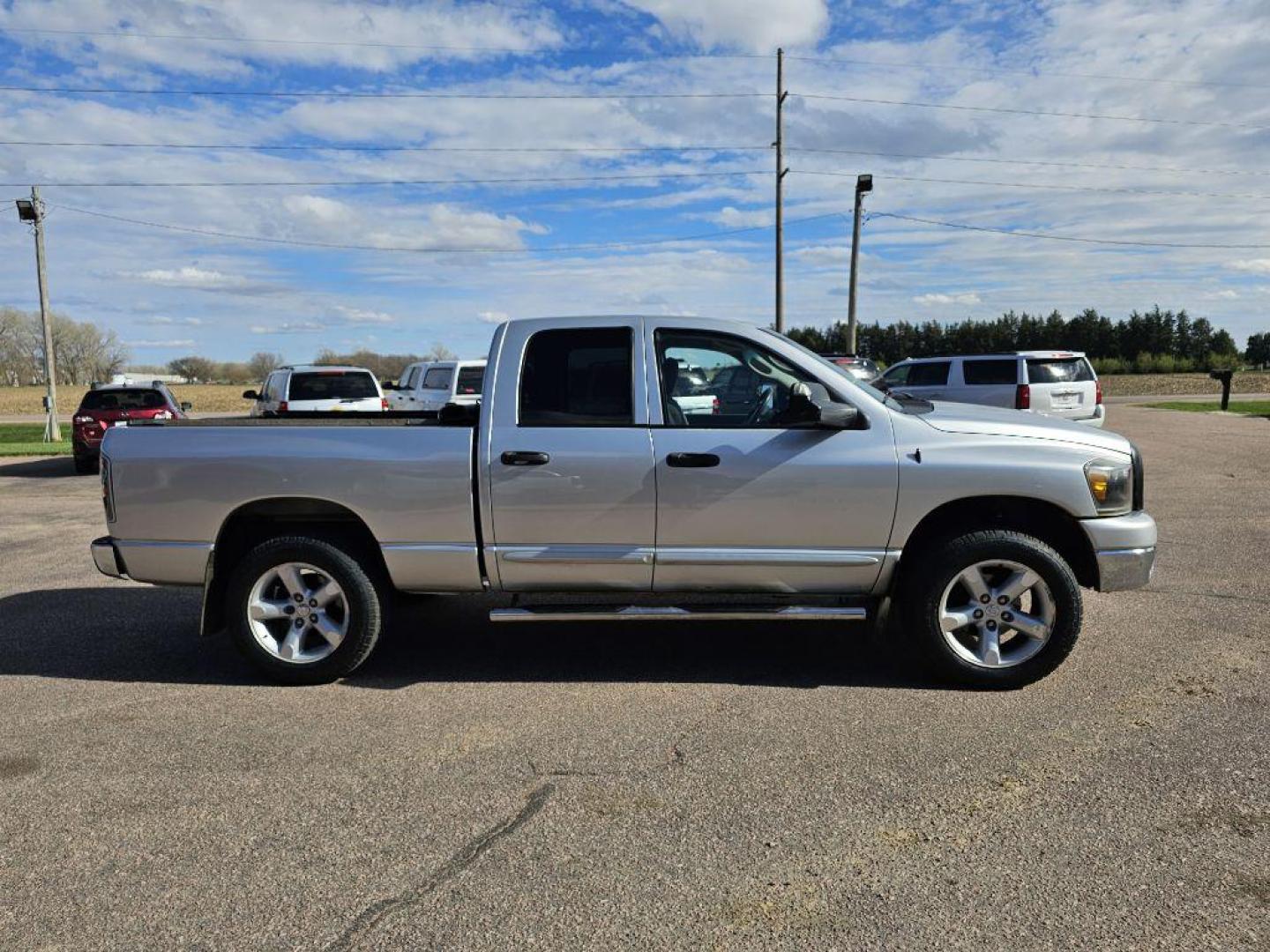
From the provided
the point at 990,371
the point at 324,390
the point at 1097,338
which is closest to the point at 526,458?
the point at 324,390

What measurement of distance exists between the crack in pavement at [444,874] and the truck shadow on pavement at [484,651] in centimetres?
144

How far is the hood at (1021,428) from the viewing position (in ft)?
15.7

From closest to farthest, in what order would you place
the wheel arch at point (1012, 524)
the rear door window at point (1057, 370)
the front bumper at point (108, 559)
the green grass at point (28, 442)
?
the wheel arch at point (1012, 524) < the front bumper at point (108, 559) < the rear door window at point (1057, 370) < the green grass at point (28, 442)


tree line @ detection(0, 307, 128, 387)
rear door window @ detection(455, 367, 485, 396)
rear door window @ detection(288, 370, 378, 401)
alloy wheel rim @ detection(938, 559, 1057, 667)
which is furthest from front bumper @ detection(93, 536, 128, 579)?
tree line @ detection(0, 307, 128, 387)

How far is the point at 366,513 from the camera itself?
4.89m

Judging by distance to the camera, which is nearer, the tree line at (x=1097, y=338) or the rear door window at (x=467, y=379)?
the rear door window at (x=467, y=379)

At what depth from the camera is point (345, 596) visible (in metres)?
4.93

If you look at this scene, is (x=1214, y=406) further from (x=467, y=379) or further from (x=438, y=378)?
(x=438, y=378)

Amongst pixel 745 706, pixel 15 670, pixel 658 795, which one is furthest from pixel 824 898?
pixel 15 670

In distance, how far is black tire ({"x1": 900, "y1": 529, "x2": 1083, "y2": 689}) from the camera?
15.4 feet

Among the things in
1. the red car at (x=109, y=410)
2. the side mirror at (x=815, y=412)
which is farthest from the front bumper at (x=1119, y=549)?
the red car at (x=109, y=410)

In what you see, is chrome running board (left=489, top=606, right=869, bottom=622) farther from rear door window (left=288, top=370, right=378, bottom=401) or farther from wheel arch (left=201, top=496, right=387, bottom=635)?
rear door window (left=288, top=370, right=378, bottom=401)

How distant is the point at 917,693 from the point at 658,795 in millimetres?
1722

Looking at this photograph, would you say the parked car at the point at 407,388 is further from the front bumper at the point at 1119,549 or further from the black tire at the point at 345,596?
the front bumper at the point at 1119,549
